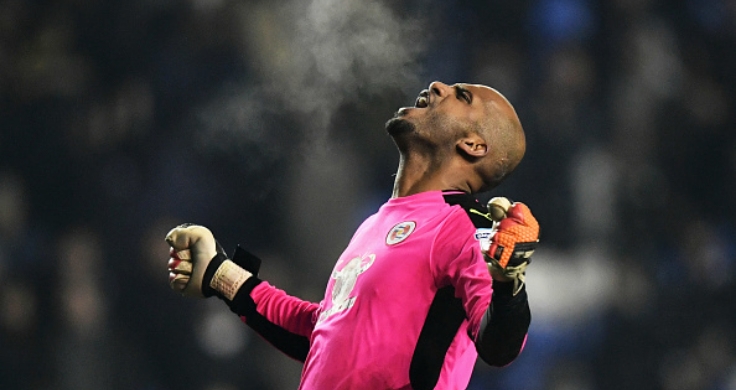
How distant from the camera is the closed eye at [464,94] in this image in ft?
7.75

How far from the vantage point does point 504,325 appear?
165 cm

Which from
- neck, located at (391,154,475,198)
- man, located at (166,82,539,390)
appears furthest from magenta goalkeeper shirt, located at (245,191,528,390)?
neck, located at (391,154,475,198)

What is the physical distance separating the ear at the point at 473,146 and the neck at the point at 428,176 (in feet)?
0.16

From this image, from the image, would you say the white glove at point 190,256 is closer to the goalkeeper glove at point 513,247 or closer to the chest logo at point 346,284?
the chest logo at point 346,284

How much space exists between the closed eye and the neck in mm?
165

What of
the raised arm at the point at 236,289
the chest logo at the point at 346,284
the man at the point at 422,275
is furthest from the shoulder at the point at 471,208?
the raised arm at the point at 236,289

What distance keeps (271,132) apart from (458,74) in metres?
0.85

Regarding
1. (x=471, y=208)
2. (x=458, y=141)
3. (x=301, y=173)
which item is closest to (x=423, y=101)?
(x=458, y=141)

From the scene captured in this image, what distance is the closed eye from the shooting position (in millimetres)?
2361

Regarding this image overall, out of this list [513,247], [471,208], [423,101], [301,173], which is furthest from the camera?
[301,173]

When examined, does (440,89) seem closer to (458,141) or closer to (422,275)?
(458,141)

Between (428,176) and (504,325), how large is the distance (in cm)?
74

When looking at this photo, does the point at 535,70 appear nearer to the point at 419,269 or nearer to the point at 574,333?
the point at 574,333

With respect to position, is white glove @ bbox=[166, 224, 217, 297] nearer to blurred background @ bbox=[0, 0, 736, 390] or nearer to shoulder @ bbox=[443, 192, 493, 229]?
shoulder @ bbox=[443, 192, 493, 229]
